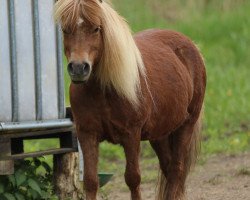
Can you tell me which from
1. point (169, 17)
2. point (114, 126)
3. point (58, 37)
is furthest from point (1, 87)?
point (169, 17)

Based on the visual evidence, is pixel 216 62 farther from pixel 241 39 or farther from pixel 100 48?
pixel 100 48

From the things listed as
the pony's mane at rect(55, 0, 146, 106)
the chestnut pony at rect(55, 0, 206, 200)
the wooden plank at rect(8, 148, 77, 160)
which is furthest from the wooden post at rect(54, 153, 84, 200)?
the pony's mane at rect(55, 0, 146, 106)

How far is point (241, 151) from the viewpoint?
38.0 ft

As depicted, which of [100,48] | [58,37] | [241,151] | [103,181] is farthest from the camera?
[241,151]

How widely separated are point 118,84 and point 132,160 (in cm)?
62

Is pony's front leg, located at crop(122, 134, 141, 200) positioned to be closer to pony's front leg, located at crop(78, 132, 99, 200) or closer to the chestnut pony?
the chestnut pony

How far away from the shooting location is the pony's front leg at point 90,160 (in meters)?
6.65

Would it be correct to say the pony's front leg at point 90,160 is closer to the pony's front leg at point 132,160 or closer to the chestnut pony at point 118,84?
the chestnut pony at point 118,84

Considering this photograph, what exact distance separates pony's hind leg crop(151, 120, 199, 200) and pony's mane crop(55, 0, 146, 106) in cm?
139

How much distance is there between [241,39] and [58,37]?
10.2 m

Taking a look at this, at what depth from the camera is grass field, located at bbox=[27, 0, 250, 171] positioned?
1204 cm

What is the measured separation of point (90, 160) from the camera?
21.9 ft

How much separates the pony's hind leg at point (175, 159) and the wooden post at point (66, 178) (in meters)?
0.74

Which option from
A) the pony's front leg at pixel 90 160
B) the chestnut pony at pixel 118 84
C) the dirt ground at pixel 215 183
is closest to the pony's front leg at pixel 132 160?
the chestnut pony at pixel 118 84
